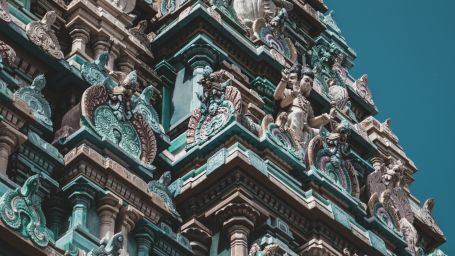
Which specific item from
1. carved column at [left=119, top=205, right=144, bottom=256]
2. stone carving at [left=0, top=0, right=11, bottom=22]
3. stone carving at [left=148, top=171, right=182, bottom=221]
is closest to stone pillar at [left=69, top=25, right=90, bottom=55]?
stone carving at [left=0, top=0, right=11, bottom=22]

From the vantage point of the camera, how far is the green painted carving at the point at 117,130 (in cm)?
2019

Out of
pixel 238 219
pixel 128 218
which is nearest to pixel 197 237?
pixel 238 219

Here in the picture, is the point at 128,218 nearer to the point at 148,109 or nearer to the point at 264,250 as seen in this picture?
the point at 264,250

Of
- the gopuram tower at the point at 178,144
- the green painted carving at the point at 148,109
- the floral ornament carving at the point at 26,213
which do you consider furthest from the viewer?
the green painted carving at the point at 148,109

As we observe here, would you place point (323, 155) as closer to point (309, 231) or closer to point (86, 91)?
point (309, 231)

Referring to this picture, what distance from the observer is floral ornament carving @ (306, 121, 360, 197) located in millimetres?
23000

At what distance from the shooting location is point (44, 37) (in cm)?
2097

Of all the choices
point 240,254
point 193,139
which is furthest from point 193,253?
point 193,139

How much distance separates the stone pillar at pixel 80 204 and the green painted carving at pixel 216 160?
2.25 metres

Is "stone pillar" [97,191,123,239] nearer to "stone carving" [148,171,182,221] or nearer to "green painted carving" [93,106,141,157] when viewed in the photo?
"stone carving" [148,171,182,221]

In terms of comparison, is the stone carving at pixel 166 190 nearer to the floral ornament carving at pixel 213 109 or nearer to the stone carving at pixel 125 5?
the floral ornament carving at pixel 213 109

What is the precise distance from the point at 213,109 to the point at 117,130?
1.93 m

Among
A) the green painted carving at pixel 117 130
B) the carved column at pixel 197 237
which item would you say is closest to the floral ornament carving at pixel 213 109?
the green painted carving at pixel 117 130

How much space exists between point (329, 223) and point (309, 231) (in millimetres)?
362
